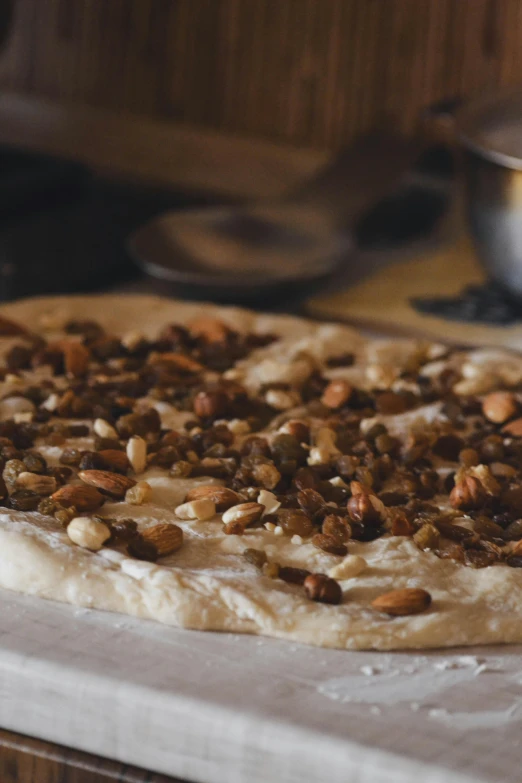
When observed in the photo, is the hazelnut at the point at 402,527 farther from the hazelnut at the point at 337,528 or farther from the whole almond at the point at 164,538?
the whole almond at the point at 164,538

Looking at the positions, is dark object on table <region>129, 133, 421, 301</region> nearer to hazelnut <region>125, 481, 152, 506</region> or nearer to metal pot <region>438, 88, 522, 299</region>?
metal pot <region>438, 88, 522, 299</region>

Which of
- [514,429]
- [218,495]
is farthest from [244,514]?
[514,429]

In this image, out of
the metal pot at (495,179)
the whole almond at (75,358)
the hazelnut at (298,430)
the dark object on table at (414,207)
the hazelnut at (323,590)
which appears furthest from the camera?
the dark object on table at (414,207)

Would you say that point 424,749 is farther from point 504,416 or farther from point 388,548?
point 504,416

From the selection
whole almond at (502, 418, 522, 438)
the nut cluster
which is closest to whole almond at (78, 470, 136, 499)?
the nut cluster

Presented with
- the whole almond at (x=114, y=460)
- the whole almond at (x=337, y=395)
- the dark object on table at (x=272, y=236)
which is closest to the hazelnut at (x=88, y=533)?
the whole almond at (x=114, y=460)

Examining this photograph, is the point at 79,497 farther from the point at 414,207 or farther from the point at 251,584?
the point at 414,207

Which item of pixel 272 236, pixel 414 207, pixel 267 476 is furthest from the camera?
pixel 414 207
